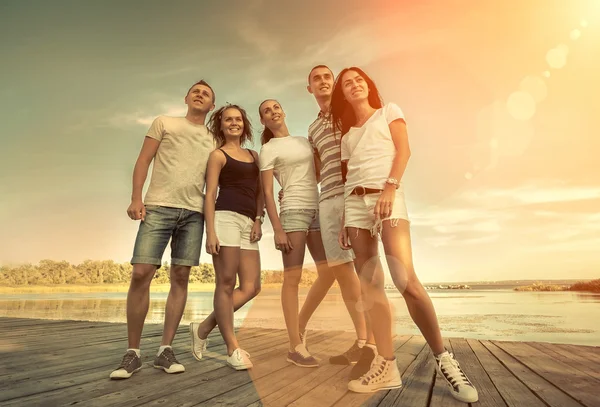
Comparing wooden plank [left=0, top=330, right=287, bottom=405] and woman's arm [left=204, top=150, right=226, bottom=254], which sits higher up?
woman's arm [left=204, top=150, right=226, bottom=254]

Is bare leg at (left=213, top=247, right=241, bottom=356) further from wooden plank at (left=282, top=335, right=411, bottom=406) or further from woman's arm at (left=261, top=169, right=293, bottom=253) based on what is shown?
wooden plank at (left=282, top=335, right=411, bottom=406)

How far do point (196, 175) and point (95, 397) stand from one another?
61.2 inches

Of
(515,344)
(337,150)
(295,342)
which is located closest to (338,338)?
(295,342)

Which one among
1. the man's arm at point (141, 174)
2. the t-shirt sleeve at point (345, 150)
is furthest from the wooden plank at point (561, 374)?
the man's arm at point (141, 174)

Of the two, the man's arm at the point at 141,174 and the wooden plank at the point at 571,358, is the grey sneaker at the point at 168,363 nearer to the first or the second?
the man's arm at the point at 141,174

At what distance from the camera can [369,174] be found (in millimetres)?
2285

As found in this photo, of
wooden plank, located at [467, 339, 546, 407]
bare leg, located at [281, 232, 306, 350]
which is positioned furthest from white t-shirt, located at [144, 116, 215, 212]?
wooden plank, located at [467, 339, 546, 407]

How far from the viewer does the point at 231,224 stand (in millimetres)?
2869

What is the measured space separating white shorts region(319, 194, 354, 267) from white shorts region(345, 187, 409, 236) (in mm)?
366

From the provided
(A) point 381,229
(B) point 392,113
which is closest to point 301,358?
(A) point 381,229

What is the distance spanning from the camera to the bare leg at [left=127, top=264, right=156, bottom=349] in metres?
2.66

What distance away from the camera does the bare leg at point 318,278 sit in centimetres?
298

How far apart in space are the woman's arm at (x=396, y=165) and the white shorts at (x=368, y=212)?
0.05 m

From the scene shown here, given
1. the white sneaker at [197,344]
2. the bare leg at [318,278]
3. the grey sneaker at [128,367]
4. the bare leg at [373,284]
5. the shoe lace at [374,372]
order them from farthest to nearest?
the white sneaker at [197,344] < the bare leg at [318,278] < the grey sneaker at [128,367] < the bare leg at [373,284] < the shoe lace at [374,372]
